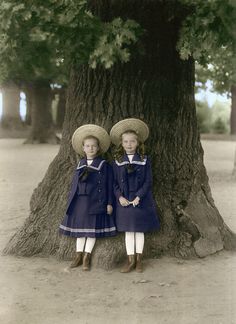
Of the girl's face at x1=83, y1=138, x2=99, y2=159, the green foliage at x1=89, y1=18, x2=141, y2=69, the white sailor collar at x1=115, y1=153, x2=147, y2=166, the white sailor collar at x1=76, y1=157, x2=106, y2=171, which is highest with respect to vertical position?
the green foliage at x1=89, y1=18, x2=141, y2=69

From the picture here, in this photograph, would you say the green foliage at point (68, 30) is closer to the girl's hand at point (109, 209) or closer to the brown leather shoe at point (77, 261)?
the girl's hand at point (109, 209)

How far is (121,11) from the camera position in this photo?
6324 mm

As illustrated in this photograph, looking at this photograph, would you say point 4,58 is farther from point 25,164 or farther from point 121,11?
point 25,164

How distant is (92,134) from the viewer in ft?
20.2

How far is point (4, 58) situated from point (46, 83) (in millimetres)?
20128

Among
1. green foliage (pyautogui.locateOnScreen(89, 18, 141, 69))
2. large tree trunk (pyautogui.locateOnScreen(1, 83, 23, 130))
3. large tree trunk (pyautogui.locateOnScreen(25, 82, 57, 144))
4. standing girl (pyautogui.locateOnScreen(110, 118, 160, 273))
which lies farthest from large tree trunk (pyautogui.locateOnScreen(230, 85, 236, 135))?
green foliage (pyautogui.locateOnScreen(89, 18, 141, 69))

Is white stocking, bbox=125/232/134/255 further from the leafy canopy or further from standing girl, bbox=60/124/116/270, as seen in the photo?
the leafy canopy

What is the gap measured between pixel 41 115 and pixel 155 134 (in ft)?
66.9

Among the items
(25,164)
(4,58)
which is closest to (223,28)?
(4,58)

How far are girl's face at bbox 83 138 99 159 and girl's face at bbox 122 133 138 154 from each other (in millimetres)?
304

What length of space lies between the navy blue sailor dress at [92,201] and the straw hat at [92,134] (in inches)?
7.2

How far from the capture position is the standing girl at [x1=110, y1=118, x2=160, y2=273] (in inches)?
237

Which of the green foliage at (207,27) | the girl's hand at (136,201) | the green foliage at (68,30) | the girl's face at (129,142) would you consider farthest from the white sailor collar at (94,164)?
the green foliage at (207,27)

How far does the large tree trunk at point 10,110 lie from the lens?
3259 centimetres
